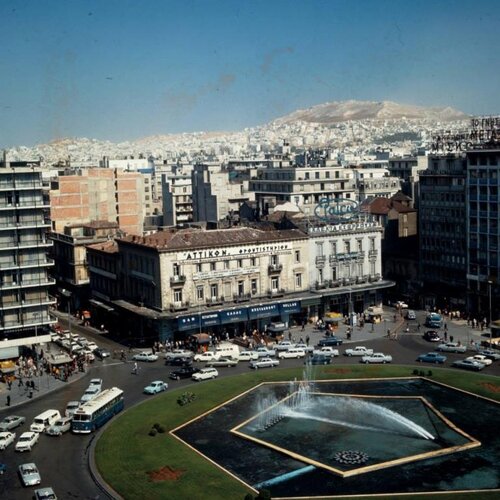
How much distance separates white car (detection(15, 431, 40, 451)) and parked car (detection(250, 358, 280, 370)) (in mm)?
23255

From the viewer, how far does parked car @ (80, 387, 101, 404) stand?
59.5 metres

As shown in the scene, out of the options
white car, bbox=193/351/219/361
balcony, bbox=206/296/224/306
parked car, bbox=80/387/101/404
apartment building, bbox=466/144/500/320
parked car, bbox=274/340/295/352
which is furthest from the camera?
apartment building, bbox=466/144/500/320

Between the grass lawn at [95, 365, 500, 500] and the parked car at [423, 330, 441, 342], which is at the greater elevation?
the parked car at [423, 330, 441, 342]

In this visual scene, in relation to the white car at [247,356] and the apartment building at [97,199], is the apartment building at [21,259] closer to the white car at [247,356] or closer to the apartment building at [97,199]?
the white car at [247,356]

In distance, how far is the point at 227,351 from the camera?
241 ft

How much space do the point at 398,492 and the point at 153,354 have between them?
37.0 m

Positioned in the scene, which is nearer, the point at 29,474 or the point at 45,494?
the point at 45,494

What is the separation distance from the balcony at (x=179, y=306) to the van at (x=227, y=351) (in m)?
7.07

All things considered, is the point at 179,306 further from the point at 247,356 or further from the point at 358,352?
the point at 358,352

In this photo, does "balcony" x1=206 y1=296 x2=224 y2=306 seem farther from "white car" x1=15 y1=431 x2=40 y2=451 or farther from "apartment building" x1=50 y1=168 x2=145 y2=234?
"apartment building" x1=50 y1=168 x2=145 y2=234

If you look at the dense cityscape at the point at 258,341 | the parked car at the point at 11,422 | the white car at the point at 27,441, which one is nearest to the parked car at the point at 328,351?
the dense cityscape at the point at 258,341

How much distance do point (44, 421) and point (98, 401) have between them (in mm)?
3718

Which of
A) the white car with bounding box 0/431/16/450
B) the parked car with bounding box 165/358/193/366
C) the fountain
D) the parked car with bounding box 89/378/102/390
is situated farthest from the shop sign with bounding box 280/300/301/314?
the white car with bounding box 0/431/16/450

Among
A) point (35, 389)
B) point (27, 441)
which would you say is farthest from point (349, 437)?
point (35, 389)
